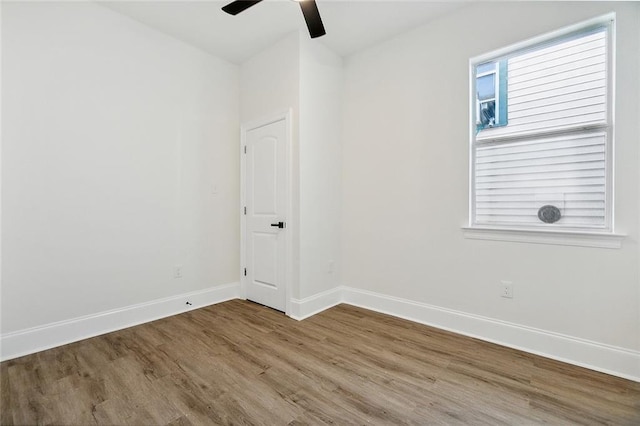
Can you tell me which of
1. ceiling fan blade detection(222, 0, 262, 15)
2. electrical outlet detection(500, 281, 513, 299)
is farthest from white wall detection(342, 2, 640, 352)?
ceiling fan blade detection(222, 0, 262, 15)

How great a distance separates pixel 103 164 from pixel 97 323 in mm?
1394

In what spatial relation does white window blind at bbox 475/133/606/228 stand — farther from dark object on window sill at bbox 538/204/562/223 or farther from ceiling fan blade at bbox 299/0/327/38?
ceiling fan blade at bbox 299/0/327/38

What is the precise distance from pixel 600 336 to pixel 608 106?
5.15ft

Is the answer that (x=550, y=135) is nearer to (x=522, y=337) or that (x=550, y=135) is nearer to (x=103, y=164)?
(x=522, y=337)

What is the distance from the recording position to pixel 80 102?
8.02 feet

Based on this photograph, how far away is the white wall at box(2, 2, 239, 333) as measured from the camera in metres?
2.18

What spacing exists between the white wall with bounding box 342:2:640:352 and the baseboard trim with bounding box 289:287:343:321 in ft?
0.73

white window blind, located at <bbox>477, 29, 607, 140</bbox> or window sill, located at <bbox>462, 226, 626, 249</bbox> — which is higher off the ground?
white window blind, located at <bbox>477, 29, 607, 140</bbox>

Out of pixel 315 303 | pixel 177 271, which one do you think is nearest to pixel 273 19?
pixel 177 271

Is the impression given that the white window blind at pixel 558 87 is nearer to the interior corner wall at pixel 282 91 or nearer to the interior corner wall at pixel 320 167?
the interior corner wall at pixel 320 167

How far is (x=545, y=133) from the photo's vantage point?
220cm

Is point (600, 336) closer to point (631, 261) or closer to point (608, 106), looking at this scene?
point (631, 261)

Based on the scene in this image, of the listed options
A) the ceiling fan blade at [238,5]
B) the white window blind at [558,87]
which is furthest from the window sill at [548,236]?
the ceiling fan blade at [238,5]

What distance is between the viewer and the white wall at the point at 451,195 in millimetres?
1891
